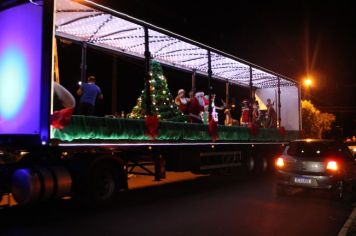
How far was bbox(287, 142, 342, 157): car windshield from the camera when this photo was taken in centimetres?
1012

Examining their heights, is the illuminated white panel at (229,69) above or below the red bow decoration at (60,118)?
above

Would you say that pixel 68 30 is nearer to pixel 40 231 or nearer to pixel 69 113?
pixel 69 113

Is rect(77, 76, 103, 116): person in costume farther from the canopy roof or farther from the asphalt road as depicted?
the asphalt road

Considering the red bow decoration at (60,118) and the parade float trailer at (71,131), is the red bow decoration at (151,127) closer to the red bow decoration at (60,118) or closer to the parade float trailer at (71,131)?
the parade float trailer at (71,131)

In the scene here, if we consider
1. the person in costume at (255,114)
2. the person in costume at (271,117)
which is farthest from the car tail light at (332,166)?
the person in costume at (271,117)

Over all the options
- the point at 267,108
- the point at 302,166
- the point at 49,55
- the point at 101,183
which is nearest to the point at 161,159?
the point at 101,183

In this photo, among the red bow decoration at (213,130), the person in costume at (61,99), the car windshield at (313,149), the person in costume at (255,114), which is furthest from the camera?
the person in costume at (255,114)

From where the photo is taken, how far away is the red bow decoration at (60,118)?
7775 mm

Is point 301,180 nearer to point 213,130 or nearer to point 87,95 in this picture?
point 213,130

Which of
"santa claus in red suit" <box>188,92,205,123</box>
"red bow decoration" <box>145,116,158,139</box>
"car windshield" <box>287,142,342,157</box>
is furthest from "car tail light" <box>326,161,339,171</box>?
"santa claus in red suit" <box>188,92,205,123</box>

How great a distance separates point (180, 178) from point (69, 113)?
7736mm

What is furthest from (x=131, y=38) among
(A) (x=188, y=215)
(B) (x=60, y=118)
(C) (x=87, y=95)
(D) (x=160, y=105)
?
(A) (x=188, y=215)

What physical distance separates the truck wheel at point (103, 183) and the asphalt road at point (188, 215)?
0.25m

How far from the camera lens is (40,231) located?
6711mm
